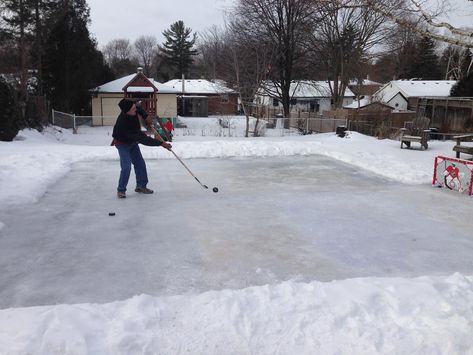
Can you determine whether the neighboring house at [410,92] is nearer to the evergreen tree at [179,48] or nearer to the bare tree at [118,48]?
the evergreen tree at [179,48]

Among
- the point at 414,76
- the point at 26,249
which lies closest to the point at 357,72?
the point at 414,76

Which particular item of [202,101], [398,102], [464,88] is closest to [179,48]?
[202,101]

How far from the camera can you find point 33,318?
119 inches

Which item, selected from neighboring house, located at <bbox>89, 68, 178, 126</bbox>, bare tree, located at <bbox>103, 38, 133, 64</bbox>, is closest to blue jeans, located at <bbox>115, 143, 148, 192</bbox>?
neighboring house, located at <bbox>89, 68, 178, 126</bbox>

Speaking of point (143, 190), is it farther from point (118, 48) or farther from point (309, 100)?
point (118, 48)

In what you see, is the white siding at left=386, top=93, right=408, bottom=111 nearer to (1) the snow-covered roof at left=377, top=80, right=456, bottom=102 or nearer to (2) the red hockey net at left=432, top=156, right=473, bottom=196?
(1) the snow-covered roof at left=377, top=80, right=456, bottom=102

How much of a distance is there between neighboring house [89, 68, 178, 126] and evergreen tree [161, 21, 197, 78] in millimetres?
31432

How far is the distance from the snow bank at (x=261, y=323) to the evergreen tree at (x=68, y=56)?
87.7 feet

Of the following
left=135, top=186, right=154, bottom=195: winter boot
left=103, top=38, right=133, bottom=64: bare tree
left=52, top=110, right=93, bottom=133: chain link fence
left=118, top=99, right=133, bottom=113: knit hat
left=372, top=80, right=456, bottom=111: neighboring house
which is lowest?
left=135, top=186, right=154, bottom=195: winter boot

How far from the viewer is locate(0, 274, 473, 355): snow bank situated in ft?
9.29

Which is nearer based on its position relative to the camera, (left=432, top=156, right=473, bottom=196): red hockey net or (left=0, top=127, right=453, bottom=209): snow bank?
(left=432, top=156, right=473, bottom=196): red hockey net

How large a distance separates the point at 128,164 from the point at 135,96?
23766 mm

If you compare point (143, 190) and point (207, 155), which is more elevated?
point (207, 155)

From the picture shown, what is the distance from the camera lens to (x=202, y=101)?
1697 inches
